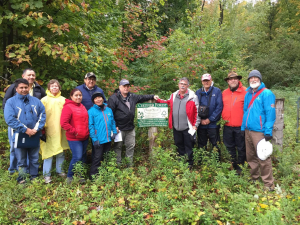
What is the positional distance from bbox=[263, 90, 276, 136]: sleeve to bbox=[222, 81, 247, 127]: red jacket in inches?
23.2

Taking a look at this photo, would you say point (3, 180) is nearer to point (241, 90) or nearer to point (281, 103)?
point (241, 90)

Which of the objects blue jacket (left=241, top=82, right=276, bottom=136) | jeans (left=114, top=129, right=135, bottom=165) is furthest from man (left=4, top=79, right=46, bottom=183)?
blue jacket (left=241, top=82, right=276, bottom=136)

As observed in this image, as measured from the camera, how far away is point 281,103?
16.3 feet

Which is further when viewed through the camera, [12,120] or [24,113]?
[24,113]

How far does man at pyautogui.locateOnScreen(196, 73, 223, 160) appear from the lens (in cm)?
453

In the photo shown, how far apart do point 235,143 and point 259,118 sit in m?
0.93

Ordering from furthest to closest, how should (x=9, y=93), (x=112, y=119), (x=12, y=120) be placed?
(x=112, y=119) < (x=9, y=93) < (x=12, y=120)

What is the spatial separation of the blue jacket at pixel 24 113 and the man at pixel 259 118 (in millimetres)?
4157

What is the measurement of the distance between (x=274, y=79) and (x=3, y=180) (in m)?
21.9

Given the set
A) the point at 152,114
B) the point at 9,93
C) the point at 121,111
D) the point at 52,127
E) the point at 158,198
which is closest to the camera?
the point at 158,198

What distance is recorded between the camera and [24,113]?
389cm

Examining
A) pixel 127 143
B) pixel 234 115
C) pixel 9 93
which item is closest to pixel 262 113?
pixel 234 115

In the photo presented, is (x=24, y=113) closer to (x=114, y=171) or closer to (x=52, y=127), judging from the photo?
(x=52, y=127)

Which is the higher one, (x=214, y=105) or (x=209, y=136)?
(x=214, y=105)
